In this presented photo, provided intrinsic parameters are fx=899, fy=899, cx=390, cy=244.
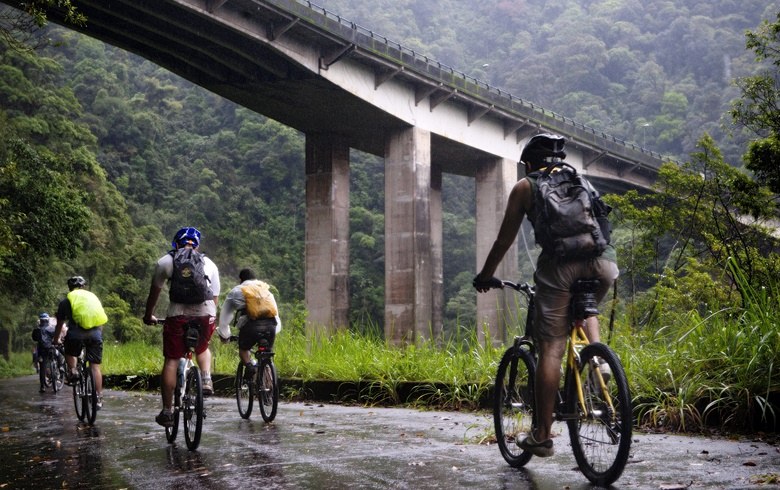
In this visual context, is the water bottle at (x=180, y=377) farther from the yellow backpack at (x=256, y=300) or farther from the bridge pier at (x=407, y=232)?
the bridge pier at (x=407, y=232)

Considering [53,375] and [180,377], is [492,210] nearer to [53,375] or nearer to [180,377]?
[53,375]

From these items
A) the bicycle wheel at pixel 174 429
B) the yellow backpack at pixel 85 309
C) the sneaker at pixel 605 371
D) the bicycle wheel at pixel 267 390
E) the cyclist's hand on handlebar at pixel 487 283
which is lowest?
the bicycle wheel at pixel 174 429

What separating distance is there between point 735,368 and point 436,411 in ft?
11.4

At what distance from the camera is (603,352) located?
14.8 ft

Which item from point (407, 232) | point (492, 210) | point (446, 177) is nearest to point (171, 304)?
point (407, 232)

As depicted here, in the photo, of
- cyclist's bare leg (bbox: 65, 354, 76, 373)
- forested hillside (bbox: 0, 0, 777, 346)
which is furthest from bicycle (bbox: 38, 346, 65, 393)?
cyclist's bare leg (bbox: 65, 354, 76, 373)

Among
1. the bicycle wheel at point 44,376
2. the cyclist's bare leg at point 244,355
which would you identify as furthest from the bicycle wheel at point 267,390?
the bicycle wheel at point 44,376

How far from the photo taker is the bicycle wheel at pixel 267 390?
344 inches

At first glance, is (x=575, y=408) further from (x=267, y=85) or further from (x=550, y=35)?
(x=550, y=35)

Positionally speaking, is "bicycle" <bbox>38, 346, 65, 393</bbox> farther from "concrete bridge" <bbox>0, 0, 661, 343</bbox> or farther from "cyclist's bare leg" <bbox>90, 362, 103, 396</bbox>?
"concrete bridge" <bbox>0, 0, 661, 343</bbox>

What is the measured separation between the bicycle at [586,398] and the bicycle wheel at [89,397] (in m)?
5.54

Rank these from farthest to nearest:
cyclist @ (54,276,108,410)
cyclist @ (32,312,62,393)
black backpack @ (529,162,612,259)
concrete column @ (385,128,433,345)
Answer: concrete column @ (385,128,433,345) → cyclist @ (32,312,62,393) → cyclist @ (54,276,108,410) → black backpack @ (529,162,612,259)

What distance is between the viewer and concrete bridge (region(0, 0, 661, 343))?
26547 millimetres

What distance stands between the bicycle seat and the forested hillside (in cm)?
2027
